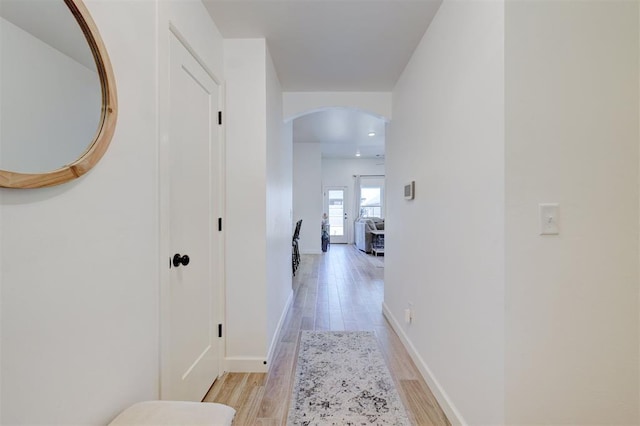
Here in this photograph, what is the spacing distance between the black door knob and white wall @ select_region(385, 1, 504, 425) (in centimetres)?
143

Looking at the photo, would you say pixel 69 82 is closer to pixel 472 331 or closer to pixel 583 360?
pixel 472 331

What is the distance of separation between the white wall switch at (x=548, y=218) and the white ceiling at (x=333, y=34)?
1401 mm

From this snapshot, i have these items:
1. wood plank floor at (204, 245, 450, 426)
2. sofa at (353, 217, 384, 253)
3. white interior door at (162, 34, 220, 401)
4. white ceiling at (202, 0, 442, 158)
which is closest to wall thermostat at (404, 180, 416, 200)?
white ceiling at (202, 0, 442, 158)

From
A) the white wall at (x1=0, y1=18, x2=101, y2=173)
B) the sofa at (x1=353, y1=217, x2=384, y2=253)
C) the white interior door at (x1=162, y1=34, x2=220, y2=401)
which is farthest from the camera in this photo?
the sofa at (x1=353, y1=217, x2=384, y2=253)

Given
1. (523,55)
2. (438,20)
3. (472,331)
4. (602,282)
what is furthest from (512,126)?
(438,20)

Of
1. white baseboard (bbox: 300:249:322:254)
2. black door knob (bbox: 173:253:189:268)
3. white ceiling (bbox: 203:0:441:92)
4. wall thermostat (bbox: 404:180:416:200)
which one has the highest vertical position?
white ceiling (bbox: 203:0:441:92)

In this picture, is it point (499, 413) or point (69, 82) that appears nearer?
point (69, 82)

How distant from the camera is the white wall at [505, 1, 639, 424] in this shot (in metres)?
1.17

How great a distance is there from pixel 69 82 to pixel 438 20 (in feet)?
6.39

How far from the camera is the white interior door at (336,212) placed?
985cm

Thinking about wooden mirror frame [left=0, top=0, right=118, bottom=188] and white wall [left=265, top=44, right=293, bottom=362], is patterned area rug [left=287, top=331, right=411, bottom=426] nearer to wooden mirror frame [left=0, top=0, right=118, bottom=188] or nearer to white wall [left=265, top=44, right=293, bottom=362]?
white wall [left=265, top=44, right=293, bottom=362]

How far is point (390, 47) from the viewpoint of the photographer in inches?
91.7

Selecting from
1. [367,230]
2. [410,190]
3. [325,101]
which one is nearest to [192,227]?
[410,190]

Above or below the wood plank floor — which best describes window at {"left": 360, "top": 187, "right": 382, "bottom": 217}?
above
